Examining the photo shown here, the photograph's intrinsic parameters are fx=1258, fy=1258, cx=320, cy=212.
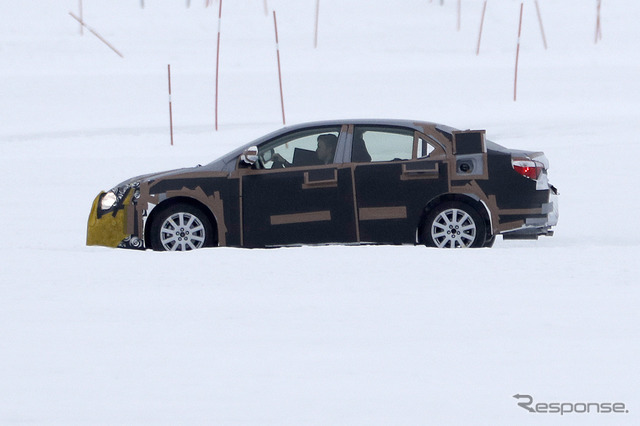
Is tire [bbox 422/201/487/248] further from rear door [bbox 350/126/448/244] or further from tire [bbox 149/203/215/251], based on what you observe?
tire [bbox 149/203/215/251]

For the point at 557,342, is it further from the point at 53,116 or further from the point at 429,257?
the point at 53,116

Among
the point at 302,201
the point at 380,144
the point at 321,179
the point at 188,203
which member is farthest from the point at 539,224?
the point at 188,203

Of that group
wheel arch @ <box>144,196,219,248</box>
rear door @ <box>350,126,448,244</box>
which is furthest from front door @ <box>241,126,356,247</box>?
wheel arch @ <box>144,196,219,248</box>

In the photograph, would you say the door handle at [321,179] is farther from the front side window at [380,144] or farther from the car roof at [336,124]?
the car roof at [336,124]

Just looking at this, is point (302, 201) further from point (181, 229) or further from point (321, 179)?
point (181, 229)

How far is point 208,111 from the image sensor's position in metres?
28.4

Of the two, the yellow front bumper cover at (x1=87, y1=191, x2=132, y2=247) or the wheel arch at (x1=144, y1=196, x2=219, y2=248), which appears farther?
the yellow front bumper cover at (x1=87, y1=191, x2=132, y2=247)

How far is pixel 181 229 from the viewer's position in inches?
431

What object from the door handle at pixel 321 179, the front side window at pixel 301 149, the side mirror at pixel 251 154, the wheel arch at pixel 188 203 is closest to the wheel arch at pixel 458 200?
the door handle at pixel 321 179

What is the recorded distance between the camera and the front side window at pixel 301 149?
10867mm

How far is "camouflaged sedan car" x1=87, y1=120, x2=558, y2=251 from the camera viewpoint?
10789mm

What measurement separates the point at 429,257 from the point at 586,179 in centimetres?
877

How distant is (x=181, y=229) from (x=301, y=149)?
1255 millimetres

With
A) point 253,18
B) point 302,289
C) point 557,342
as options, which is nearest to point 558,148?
point 302,289
